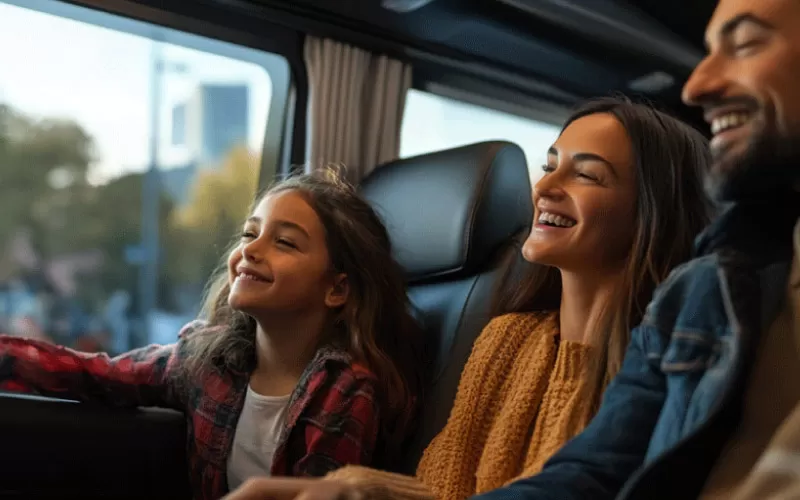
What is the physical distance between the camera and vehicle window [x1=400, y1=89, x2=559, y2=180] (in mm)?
2465

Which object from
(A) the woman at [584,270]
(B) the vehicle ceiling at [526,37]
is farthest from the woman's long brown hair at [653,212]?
(B) the vehicle ceiling at [526,37]

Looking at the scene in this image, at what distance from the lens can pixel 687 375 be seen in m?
Result: 0.82

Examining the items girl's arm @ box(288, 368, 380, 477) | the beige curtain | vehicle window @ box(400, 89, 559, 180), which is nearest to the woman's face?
girl's arm @ box(288, 368, 380, 477)

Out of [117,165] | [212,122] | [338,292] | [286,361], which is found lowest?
[286,361]

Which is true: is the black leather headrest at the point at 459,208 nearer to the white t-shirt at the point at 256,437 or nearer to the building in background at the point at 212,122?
the white t-shirt at the point at 256,437

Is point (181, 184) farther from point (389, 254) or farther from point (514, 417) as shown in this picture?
point (514, 417)

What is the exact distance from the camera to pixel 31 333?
1.88 metres

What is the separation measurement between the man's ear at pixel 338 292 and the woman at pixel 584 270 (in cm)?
37

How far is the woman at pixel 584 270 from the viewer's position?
1.12 meters

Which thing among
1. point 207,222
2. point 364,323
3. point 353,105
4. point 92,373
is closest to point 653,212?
point 364,323

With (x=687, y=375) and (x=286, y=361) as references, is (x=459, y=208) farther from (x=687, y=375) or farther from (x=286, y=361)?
(x=687, y=375)

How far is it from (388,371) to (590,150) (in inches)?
21.3

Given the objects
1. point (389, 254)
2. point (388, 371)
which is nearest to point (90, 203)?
point (389, 254)

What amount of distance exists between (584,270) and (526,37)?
1.43m
